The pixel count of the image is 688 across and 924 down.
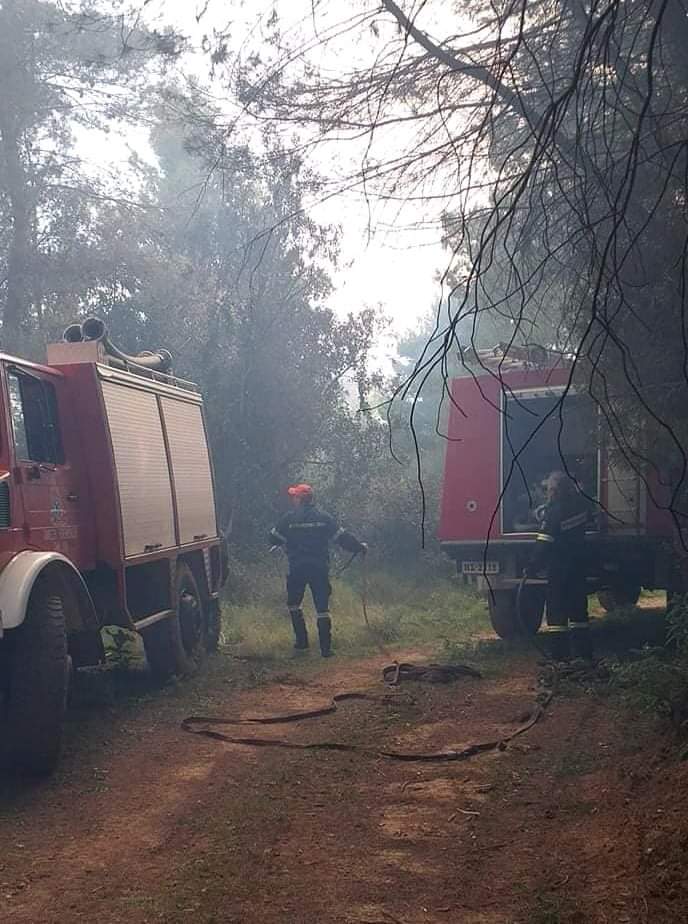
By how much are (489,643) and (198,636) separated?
9.85 feet

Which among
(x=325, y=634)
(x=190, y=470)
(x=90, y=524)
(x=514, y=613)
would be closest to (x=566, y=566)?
(x=514, y=613)

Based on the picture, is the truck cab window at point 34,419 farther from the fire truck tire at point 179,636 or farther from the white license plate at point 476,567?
the white license plate at point 476,567

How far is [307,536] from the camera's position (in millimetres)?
10617

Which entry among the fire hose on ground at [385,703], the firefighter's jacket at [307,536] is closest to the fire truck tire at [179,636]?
the firefighter's jacket at [307,536]

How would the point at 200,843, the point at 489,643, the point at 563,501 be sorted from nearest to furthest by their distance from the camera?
the point at 200,843
the point at 563,501
the point at 489,643

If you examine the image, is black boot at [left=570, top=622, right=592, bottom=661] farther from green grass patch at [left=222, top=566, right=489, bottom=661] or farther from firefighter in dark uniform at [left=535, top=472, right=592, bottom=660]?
green grass patch at [left=222, top=566, right=489, bottom=661]

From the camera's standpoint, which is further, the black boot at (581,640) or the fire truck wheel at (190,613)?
the fire truck wheel at (190,613)

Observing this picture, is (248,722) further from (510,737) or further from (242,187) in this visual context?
(242,187)

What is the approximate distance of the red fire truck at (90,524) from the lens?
563cm

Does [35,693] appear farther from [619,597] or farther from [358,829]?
[619,597]

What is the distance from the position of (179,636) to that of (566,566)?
3492 millimetres

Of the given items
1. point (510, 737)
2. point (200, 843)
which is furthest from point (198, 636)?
point (200, 843)

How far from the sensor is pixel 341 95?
267 inches

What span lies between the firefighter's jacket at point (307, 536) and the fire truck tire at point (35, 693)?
4924 millimetres
